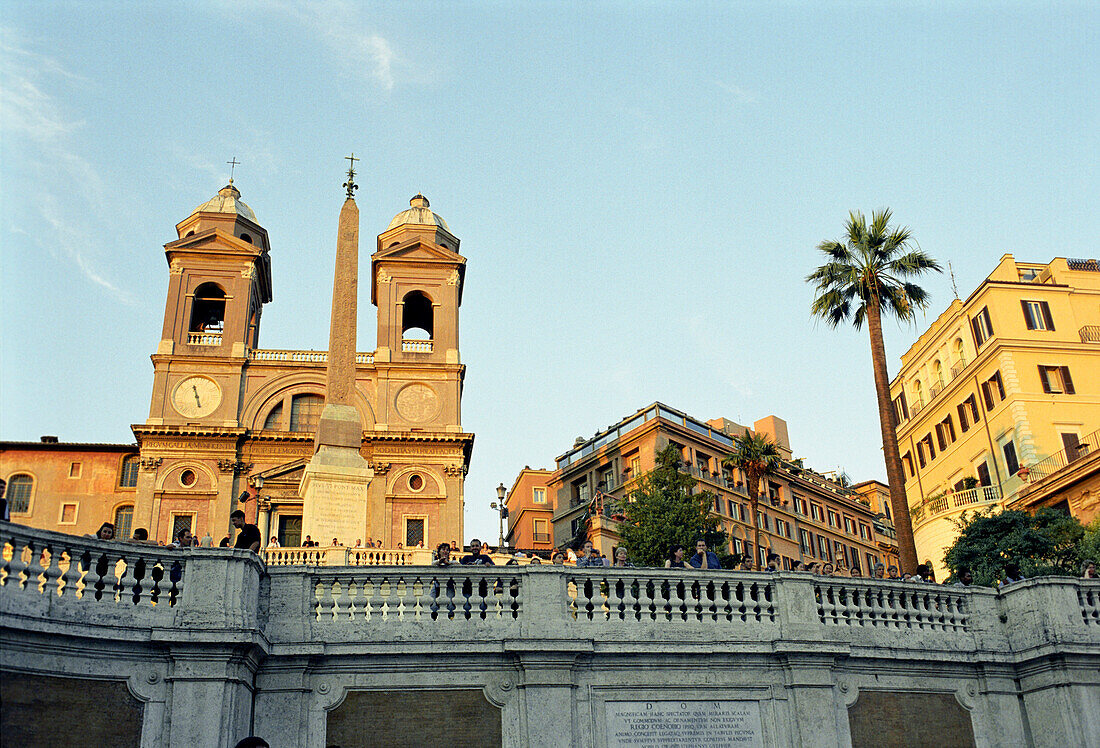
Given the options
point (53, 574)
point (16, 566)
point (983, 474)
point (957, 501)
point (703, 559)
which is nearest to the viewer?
point (16, 566)

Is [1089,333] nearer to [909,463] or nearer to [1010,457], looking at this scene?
[1010,457]

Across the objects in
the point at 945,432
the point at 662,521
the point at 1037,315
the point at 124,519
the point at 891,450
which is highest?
the point at 1037,315

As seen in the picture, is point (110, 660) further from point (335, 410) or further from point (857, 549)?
→ point (857, 549)

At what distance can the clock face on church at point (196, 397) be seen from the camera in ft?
199

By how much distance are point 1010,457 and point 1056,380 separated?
190 inches

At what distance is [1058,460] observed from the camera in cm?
4972

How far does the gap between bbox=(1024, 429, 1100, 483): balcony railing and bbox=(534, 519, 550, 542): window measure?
150 ft

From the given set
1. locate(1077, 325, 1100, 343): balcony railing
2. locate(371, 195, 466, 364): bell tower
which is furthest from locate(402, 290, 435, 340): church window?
locate(1077, 325, 1100, 343): balcony railing

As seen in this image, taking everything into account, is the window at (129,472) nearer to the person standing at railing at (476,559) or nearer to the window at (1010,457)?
the window at (1010,457)

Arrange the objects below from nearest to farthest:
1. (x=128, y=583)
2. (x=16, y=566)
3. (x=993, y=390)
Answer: (x=16, y=566), (x=128, y=583), (x=993, y=390)

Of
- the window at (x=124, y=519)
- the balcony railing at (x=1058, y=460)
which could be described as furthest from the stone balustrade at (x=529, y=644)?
the window at (x=124, y=519)

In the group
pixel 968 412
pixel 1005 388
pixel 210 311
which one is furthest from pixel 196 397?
pixel 1005 388

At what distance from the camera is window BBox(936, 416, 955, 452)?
58759mm

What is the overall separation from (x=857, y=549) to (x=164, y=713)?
8835 cm
